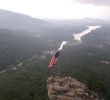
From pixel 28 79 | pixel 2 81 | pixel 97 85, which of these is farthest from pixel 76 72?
pixel 97 85

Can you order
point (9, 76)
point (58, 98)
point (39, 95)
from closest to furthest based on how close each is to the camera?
point (58, 98) < point (39, 95) < point (9, 76)

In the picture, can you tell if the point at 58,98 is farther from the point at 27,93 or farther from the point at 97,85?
the point at 27,93

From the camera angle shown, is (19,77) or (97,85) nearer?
(97,85)

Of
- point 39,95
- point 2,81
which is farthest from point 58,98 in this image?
point 2,81

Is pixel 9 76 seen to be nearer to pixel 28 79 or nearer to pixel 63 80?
pixel 28 79

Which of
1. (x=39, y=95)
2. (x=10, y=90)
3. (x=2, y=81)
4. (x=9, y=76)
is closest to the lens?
(x=39, y=95)

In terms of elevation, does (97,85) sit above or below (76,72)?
above
